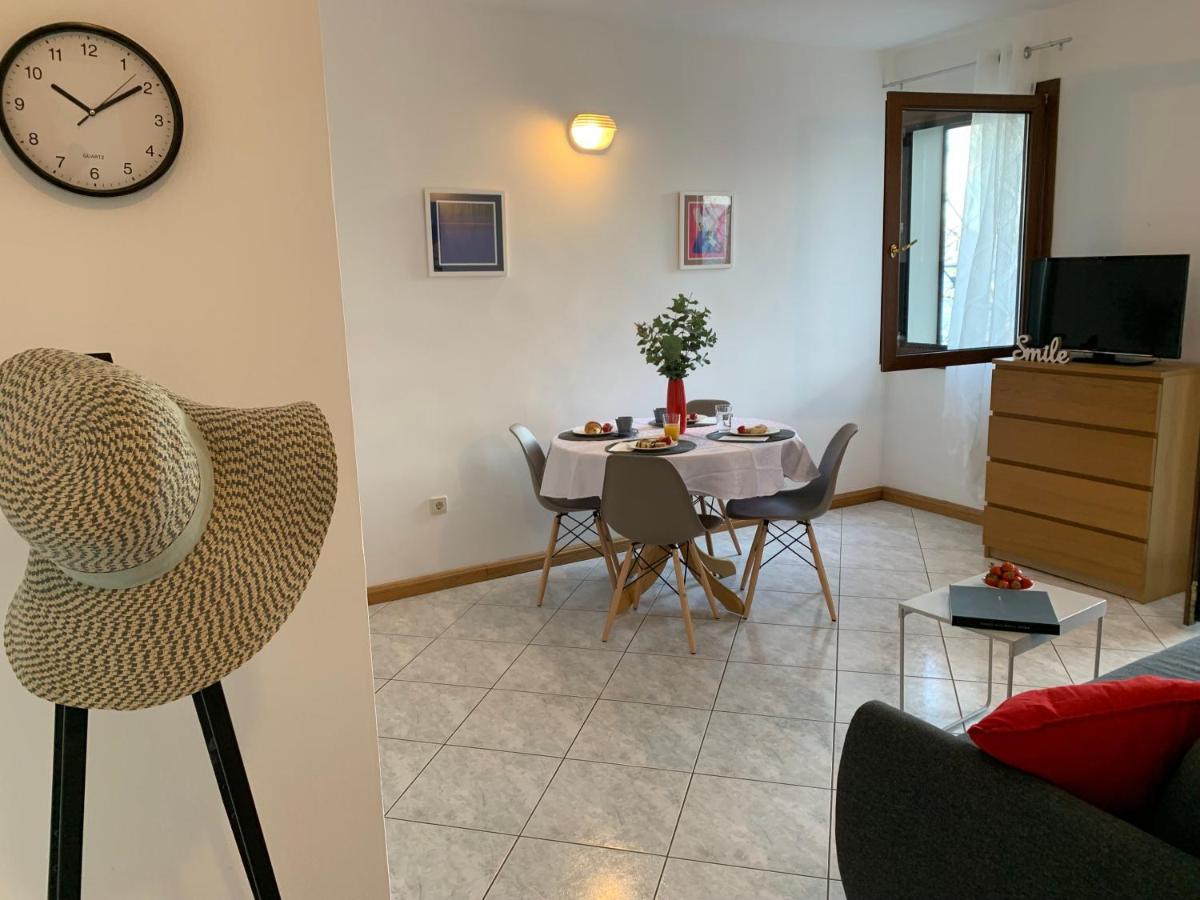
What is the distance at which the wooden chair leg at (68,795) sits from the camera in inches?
43.1

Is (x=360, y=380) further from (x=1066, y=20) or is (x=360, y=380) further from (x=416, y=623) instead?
(x=1066, y=20)

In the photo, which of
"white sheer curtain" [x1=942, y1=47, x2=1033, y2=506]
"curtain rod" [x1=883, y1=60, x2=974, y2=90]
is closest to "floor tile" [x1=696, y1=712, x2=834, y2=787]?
"white sheer curtain" [x1=942, y1=47, x2=1033, y2=506]

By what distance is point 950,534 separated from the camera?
507 cm

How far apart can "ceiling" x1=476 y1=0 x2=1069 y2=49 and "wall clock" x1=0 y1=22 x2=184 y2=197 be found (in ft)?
9.92

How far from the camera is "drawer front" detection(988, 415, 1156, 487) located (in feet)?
12.6

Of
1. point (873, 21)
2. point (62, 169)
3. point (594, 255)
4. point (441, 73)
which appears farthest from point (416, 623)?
point (873, 21)

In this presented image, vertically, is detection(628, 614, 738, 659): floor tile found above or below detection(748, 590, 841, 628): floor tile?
below

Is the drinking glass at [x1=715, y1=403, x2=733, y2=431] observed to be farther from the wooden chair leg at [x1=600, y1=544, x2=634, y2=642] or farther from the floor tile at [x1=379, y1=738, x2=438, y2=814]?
the floor tile at [x1=379, y1=738, x2=438, y2=814]

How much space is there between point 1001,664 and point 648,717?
1405 millimetres

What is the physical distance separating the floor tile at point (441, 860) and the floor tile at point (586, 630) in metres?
1.32

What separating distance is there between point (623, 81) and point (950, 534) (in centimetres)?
311

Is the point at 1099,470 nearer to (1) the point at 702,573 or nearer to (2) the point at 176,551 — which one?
(1) the point at 702,573

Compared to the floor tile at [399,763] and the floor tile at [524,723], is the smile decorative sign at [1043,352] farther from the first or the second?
the floor tile at [399,763]

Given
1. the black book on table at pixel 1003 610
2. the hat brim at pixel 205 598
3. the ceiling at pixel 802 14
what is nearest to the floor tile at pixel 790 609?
the black book on table at pixel 1003 610
